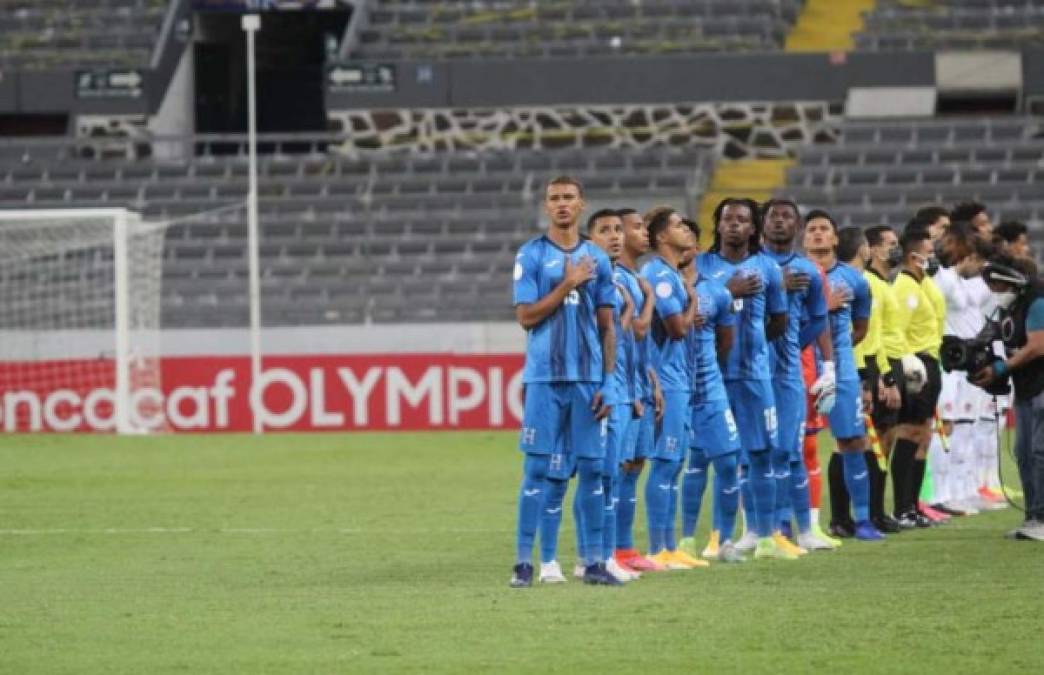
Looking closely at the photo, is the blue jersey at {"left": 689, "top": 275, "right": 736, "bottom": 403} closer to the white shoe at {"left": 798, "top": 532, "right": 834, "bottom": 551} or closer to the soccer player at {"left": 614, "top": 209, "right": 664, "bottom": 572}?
the soccer player at {"left": 614, "top": 209, "right": 664, "bottom": 572}

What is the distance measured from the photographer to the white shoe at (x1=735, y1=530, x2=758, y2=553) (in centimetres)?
176

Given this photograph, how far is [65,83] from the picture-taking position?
41875 mm

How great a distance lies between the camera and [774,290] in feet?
50.6

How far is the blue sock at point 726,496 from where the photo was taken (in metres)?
15.0

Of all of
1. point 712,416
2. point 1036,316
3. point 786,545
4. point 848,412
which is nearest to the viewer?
point 712,416

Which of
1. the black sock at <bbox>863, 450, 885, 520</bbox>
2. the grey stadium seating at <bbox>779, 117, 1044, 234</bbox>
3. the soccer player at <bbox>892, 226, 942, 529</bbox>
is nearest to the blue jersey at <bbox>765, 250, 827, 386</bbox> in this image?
the black sock at <bbox>863, 450, 885, 520</bbox>

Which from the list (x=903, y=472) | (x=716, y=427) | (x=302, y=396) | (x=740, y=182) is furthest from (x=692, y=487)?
(x=740, y=182)

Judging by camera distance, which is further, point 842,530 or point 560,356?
point 842,530

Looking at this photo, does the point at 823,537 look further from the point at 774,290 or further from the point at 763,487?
the point at 774,290

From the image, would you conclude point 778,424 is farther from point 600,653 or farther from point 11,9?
point 11,9

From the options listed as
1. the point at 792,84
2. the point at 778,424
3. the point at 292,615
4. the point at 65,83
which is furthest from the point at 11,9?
the point at 292,615

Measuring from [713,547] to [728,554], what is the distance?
503mm

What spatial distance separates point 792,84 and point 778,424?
2531cm

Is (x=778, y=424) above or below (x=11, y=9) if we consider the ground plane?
below
